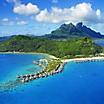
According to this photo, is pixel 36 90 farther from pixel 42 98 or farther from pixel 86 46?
pixel 86 46

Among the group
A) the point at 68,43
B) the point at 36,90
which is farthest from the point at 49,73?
the point at 68,43

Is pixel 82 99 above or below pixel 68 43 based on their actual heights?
below

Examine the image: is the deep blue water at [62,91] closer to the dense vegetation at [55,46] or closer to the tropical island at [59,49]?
the tropical island at [59,49]

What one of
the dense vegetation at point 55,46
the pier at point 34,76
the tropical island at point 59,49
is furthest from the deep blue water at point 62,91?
the dense vegetation at point 55,46

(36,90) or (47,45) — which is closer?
(36,90)

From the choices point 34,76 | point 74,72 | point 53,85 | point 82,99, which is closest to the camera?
point 82,99

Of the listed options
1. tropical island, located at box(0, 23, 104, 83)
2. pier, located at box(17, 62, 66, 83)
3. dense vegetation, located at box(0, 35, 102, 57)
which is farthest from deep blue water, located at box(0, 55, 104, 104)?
dense vegetation, located at box(0, 35, 102, 57)

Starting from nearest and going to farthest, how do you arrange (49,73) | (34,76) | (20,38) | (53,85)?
(53,85) < (34,76) < (49,73) < (20,38)

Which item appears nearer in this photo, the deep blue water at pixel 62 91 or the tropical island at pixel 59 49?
the deep blue water at pixel 62 91
